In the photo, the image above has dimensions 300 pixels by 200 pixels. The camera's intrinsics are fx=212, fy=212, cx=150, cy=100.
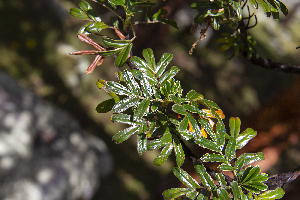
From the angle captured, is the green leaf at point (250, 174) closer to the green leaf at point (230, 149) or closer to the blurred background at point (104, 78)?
the green leaf at point (230, 149)

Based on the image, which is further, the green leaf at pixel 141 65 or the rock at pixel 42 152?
the rock at pixel 42 152

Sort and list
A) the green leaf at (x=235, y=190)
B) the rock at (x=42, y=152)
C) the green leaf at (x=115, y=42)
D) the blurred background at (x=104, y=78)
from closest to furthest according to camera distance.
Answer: the green leaf at (x=235, y=190) → the green leaf at (x=115, y=42) → the rock at (x=42, y=152) → the blurred background at (x=104, y=78)

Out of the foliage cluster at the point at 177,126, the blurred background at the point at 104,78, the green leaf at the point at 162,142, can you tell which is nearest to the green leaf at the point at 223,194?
the foliage cluster at the point at 177,126

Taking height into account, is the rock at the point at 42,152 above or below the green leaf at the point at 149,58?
below

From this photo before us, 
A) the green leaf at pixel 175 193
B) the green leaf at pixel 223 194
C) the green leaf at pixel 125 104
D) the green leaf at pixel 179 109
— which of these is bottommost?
the green leaf at pixel 175 193

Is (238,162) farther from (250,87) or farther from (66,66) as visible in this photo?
(250,87)

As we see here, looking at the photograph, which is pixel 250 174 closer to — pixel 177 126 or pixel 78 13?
pixel 177 126

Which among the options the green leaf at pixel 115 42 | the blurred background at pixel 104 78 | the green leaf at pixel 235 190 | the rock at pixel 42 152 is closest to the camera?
the green leaf at pixel 235 190

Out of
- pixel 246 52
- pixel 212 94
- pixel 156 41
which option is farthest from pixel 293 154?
pixel 246 52
